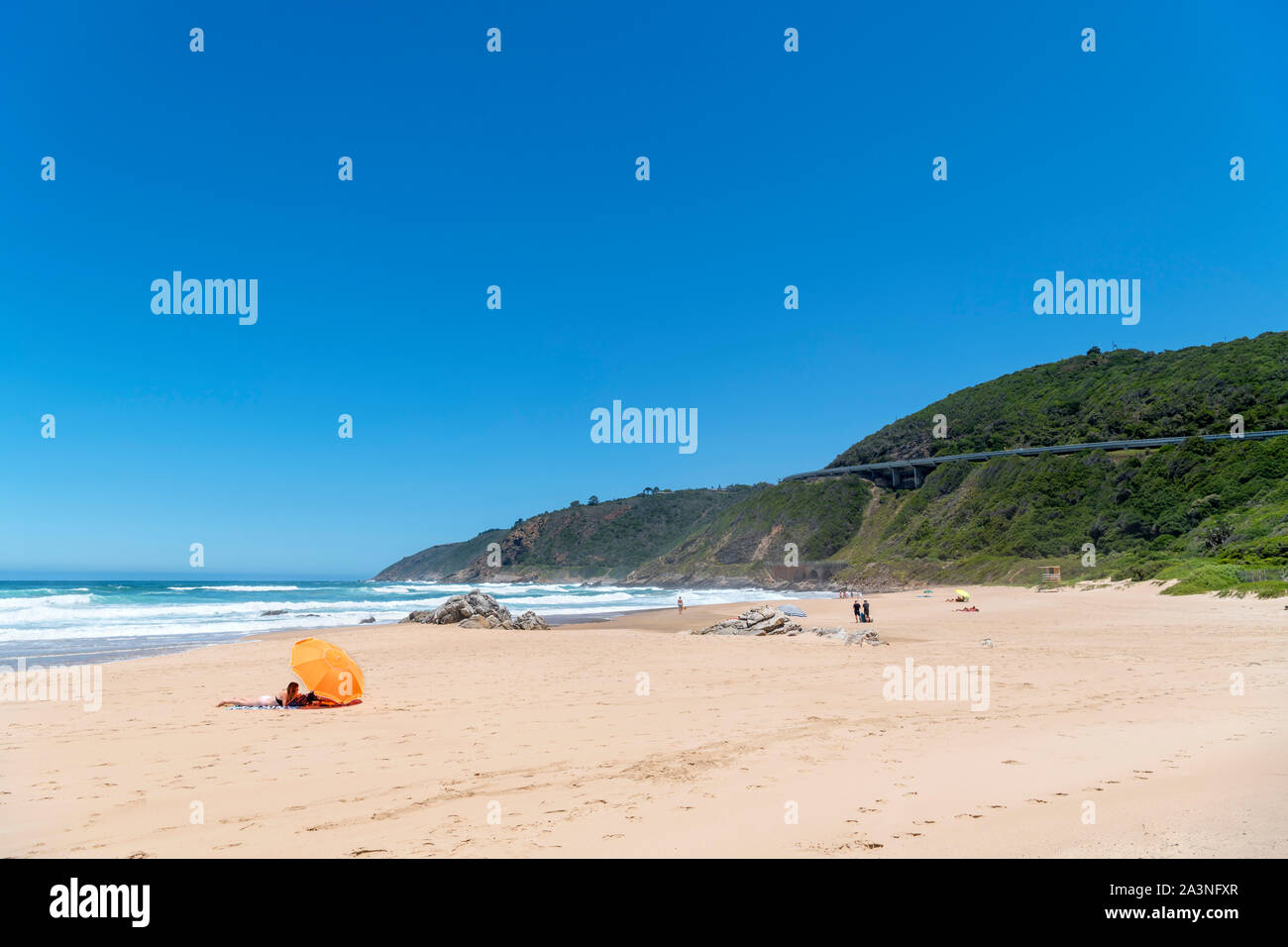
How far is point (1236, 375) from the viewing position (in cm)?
6469

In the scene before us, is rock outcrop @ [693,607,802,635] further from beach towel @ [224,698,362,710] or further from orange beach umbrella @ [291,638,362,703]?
beach towel @ [224,698,362,710]

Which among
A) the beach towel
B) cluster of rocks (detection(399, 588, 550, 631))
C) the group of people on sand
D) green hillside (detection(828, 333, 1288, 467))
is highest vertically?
green hillside (detection(828, 333, 1288, 467))

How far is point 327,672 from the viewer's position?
1109 centimetres

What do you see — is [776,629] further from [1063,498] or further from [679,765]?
[1063,498]

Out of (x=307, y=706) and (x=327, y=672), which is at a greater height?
(x=327, y=672)

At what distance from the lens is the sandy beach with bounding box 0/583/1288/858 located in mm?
4832

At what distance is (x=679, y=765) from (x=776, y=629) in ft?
50.0

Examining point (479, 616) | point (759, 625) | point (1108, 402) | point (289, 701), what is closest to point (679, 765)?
point (289, 701)

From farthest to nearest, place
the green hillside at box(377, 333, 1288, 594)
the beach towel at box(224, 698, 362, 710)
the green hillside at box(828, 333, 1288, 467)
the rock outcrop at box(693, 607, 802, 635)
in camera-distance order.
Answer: the green hillside at box(828, 333, 1288, 467) < the green hillside at box(377, 333, 1288, 594) < the rock outcrop at box(693, 607, 802, 635) < the beach towel at box(224, 698, 362, 710)

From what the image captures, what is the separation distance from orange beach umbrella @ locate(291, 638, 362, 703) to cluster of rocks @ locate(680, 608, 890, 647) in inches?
498

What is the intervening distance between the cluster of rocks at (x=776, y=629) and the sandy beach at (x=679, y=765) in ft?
12.9

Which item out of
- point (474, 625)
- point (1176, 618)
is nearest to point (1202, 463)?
point (1176, 618)

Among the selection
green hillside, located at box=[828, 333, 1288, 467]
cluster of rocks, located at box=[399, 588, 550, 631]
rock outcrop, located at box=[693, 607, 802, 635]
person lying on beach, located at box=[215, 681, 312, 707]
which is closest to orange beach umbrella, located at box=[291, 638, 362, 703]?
person lying on beach, located at box=[215, 681, 312, 707]
